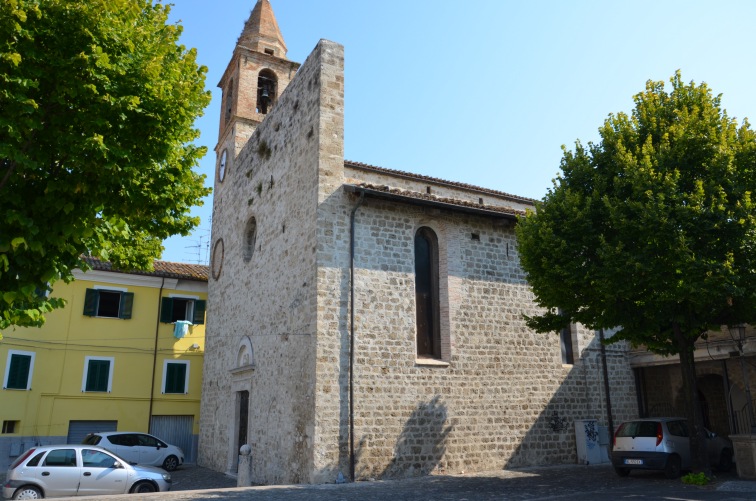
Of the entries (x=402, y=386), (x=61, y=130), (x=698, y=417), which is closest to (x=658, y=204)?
(x=698, y=417)

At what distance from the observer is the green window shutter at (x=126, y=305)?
2105 centimetres

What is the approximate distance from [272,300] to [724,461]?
10952mm

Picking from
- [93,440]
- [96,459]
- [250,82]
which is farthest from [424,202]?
[93,440]

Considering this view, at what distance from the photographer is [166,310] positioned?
2186 cm

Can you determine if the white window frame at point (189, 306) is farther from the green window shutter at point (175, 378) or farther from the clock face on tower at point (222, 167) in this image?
the clock face on tower at point (222, 167)

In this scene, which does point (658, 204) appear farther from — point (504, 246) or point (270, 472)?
point (270, 472)

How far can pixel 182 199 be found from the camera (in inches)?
357

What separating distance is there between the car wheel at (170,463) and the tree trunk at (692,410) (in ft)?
45.4

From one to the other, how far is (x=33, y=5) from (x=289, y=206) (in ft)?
26.2

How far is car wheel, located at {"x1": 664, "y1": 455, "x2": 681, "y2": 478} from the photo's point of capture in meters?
11.9

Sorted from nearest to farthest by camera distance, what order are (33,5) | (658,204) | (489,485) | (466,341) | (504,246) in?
(33,5) → (658,204) → (489,485) → (466,341) → (504,246)

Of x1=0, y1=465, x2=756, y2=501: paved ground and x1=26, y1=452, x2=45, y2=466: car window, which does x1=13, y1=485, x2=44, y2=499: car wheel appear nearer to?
x1=26, y1=452, x2=45, y2=466: car window

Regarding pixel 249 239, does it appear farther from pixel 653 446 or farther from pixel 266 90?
pixel 653 446

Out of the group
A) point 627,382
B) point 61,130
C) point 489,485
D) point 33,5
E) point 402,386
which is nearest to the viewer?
point 33,5
